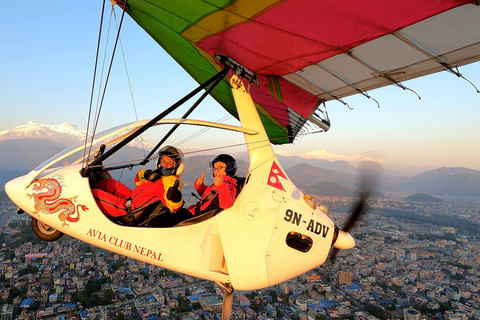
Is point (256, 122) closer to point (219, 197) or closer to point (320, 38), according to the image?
point (219, 197)

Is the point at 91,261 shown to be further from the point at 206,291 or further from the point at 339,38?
the point at 339,38

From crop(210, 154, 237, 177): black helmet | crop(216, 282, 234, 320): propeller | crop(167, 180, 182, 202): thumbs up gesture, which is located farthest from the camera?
crop(216, 282, 234, 320): propeller

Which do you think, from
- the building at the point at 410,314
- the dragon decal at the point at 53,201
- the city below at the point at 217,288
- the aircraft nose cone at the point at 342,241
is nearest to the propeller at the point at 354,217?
the aircraft nose cone at the point at 342,241

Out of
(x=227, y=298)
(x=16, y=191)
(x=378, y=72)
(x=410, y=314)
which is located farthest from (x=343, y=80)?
(x=410, y=314)

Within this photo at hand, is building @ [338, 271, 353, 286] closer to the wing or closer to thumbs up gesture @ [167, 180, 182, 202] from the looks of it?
the wing

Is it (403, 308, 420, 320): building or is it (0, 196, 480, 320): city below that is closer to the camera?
(0, 196, 480, 320): city below

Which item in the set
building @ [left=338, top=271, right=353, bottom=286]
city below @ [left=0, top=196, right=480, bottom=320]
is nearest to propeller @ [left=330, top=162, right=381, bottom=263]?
city below @ [left=0, top=196, right=480, bottom=320]
